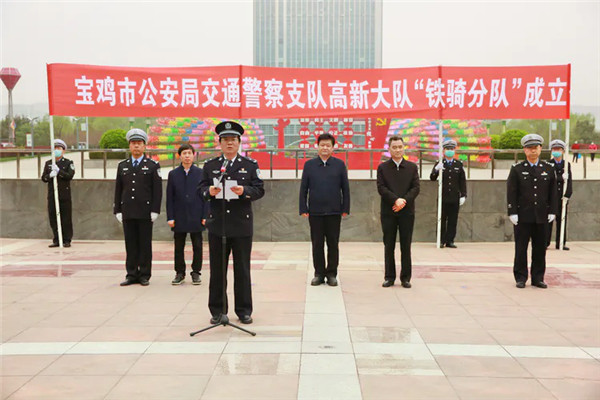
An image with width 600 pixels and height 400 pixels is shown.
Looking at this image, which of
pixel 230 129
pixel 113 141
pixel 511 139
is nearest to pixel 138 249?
pixel 230 129

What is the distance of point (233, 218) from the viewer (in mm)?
5637

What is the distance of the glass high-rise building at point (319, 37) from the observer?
298ft

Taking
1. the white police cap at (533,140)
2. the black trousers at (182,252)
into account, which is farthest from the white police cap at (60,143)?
the white police cap at (533,140)

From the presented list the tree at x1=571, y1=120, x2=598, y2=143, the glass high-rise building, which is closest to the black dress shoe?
the tree at x1=571, y1=120, x2=598, y2=143

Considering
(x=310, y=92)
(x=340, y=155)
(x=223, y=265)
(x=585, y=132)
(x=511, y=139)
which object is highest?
(x=310, y=92)

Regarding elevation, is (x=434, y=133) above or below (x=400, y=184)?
above

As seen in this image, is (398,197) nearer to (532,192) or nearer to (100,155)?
(532,192)

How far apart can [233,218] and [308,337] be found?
49.8 inches

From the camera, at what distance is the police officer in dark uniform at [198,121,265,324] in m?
5.60

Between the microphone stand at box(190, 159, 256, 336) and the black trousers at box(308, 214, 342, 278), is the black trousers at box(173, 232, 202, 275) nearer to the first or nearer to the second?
the black trousers at box(308, 214, 342, 278)

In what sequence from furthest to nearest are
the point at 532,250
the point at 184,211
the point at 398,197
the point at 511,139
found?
the point at 511,139 < the point at 184,211 < the point at 532,250 < the point at 398,197

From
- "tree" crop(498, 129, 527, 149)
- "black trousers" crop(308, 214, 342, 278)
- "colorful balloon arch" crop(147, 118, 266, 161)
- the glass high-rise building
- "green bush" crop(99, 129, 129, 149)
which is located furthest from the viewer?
the glass high-rise building

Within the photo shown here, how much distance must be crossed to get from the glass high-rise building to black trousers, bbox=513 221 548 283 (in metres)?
83.2

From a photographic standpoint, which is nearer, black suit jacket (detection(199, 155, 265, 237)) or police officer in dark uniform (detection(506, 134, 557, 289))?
black suit jacket (detection(199, 155, 265, 237))
